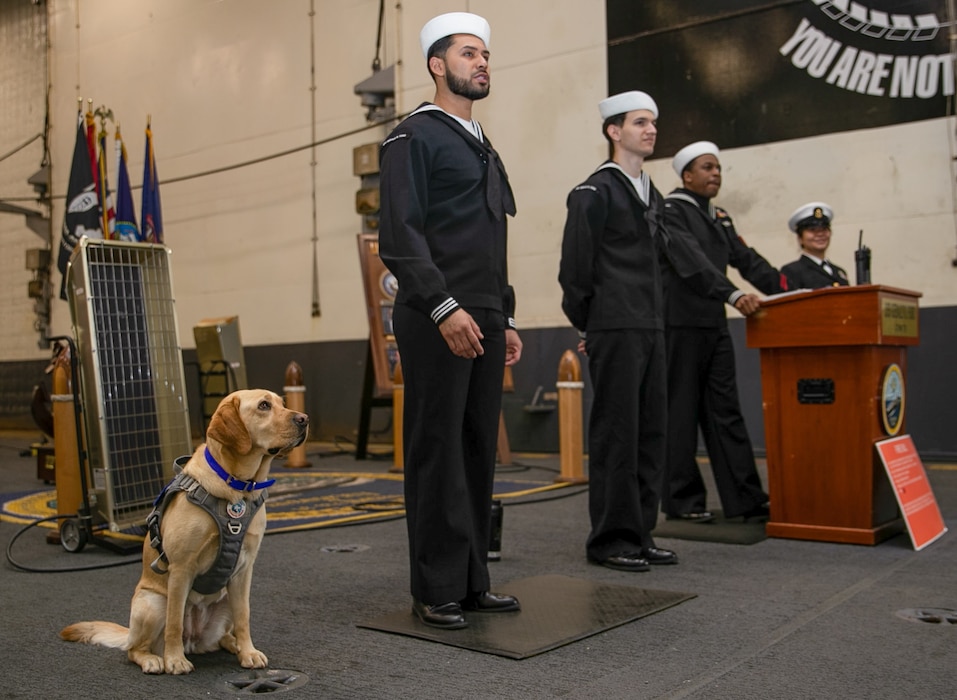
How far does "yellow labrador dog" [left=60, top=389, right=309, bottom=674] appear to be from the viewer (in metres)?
2.32

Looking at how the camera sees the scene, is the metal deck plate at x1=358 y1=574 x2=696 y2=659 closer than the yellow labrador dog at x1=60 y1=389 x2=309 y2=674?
No

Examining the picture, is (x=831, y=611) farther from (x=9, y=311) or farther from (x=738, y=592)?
(x=9, y=311)

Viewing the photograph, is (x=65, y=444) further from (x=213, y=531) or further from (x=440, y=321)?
(x=440, y=321)

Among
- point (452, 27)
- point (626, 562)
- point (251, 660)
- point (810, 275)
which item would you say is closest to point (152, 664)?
point (251, 660)

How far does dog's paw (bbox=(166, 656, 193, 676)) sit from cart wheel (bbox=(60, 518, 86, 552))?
1897 millimetres

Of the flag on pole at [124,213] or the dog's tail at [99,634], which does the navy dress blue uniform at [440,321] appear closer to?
the dog's tail at [99,634]

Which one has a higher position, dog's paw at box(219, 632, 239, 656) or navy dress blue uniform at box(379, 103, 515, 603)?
navy dress blue uniform at box(379, 103, 515, 603)

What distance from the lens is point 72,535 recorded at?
4.08 metres

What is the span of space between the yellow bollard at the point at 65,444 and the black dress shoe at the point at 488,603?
2.22 m

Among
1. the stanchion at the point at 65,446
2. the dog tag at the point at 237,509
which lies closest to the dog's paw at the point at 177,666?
the dog tag at the point at 237,509

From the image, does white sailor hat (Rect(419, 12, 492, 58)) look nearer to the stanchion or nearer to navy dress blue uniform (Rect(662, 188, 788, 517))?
navy dress blue uniform (Rect(662, 188, 788, 517))

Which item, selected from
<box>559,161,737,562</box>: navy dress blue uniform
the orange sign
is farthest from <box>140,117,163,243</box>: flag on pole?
the orange sign

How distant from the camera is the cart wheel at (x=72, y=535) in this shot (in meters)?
4.03

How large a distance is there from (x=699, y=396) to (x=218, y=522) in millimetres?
2821
